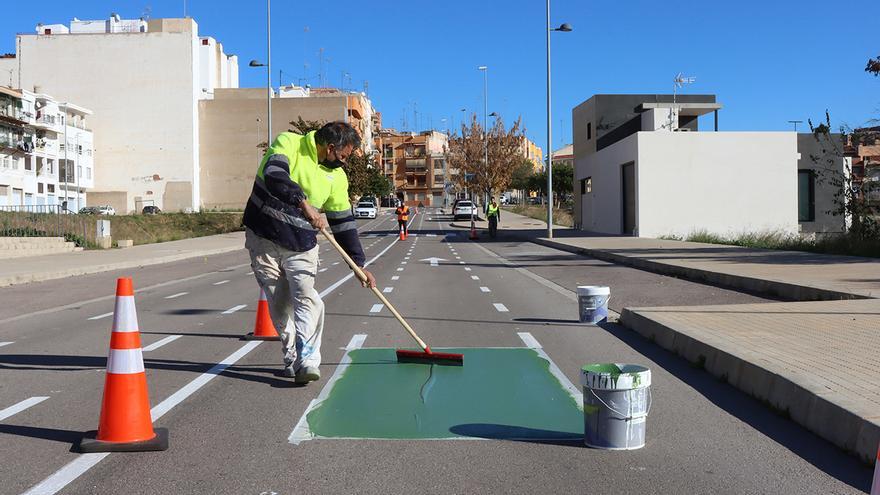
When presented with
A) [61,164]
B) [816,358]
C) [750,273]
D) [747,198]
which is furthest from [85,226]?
[61,164]

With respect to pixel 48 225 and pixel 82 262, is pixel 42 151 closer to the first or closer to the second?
pixel 48 225

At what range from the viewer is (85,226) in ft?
105

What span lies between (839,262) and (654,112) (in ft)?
74.8

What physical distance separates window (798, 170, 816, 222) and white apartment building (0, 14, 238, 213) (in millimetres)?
64770

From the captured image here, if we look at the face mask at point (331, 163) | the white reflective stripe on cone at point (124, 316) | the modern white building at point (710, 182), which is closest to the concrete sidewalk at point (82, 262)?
the face mask at point (331, 163)

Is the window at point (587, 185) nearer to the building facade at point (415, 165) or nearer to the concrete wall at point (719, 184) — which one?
the concrete wall at point (719, 184)

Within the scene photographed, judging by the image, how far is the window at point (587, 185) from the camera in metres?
46.8

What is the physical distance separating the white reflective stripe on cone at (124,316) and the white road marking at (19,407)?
1433mm

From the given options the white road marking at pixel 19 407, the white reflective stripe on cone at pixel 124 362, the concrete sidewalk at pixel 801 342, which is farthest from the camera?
the white road marking at pixel 19 407

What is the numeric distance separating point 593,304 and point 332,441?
6.12 metres

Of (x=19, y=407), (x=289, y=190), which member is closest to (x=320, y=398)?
(x=289, y=190)

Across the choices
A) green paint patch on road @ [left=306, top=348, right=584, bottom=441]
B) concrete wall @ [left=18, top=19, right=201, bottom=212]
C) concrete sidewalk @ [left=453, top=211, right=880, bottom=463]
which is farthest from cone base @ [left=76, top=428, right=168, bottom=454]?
concrete wall @ [left=18, top=19, right=201, bottom=212]

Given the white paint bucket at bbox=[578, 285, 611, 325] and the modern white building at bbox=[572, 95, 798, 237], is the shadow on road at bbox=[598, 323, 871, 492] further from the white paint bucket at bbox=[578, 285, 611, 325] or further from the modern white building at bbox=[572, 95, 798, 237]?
the modern white building at bbox=[572, 95, 798, 237]

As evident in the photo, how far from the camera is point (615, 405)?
4809 mm
